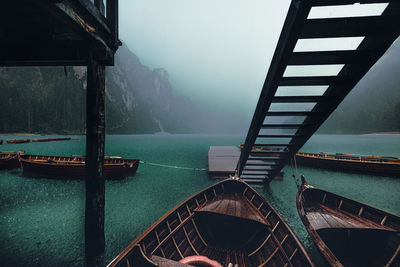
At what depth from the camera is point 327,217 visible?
5.44m

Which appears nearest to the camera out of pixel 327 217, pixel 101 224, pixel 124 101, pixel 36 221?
pixel 101 224

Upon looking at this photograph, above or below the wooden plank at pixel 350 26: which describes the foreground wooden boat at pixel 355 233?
below

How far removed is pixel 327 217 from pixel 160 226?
5864 millimetres

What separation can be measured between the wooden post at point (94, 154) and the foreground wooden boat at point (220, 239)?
7.00 feet

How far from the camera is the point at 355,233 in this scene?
184 inches

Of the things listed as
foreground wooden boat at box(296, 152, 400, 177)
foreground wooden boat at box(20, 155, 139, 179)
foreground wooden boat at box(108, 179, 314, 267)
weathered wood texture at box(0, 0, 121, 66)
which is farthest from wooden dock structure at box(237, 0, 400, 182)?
foreground wooden boat at box(296, 152, 400, 177)

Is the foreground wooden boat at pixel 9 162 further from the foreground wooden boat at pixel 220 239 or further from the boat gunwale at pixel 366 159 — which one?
the boat gunwale at pixel 366 159

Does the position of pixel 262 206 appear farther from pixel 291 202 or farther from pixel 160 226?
pixel 291 202

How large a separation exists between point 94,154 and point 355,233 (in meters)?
8.37

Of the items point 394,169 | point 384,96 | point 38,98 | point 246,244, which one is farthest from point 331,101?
point 384,96

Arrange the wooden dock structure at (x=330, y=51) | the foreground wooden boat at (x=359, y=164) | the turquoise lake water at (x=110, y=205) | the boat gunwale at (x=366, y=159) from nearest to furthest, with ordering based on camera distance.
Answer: the wooden dock structure at (x=330, y=51)
the turquoise lake water at (x=110, y=205)
the foreground wooden boat at (x=359, y=164)
the boat gunwale at (x=366, y=159)

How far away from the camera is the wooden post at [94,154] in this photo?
437 centimetres

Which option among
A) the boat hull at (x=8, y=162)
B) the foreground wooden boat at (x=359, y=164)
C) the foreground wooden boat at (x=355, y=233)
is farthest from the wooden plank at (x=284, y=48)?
the boat hull at (x=8, y=162)

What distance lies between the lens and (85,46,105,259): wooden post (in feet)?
14.3
